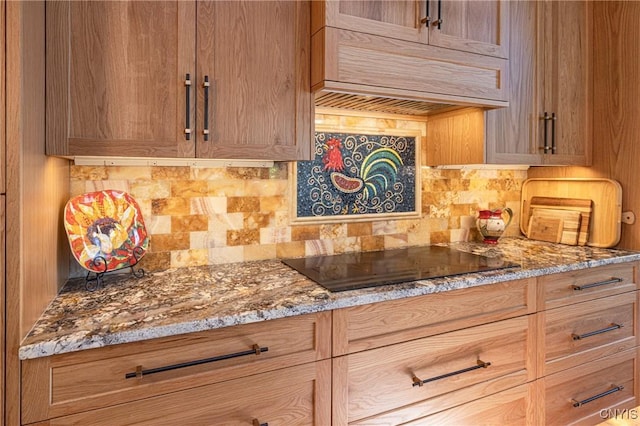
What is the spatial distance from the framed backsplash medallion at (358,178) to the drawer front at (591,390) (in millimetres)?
1015

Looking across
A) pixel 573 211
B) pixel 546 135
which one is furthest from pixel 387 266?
pixel 573 211

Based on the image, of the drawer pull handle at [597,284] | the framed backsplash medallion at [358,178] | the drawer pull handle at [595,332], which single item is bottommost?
the drawer pull handle at [595,332]

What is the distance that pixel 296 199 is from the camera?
182 centimetres

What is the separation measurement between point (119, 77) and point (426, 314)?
130 centimetres

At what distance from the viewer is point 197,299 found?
120 cm

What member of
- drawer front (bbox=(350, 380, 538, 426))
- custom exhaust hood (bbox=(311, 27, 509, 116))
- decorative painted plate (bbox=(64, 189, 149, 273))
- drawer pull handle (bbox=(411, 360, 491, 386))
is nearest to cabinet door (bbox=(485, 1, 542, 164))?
custom exhaust hood (bbox=(311, 27, 509, 116))

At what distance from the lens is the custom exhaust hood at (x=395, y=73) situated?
1.40 meters

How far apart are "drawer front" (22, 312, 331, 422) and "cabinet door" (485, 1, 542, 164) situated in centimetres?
130

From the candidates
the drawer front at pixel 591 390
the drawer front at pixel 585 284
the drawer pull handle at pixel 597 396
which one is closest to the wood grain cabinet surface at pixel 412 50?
the drawer front at pixel 585 284

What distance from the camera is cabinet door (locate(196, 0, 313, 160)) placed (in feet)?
4.32

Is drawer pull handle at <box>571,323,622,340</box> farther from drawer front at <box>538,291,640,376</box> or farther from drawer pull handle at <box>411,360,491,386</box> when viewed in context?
drawer pull handle at <box>411,360,491,386</box>

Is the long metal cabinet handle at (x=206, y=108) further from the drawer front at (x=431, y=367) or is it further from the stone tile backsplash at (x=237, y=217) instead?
the drawer front at (x=431, y=367)

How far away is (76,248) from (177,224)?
40 cm

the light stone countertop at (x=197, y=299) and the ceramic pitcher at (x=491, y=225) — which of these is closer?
the light stone countertop at (x=197, y=299)
